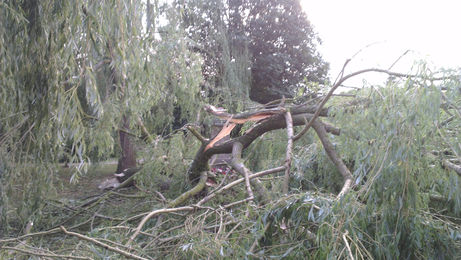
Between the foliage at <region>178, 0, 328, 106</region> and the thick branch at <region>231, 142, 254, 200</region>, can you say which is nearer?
the thick branch at <region>231, 142, 254, 200</region>

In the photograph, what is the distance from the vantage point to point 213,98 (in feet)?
19.5

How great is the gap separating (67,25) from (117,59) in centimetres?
39

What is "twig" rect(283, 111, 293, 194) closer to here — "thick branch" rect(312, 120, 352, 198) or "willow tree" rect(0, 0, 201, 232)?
"thick branch" rect(312, 120, 352, 198)

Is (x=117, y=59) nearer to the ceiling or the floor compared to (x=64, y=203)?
nearer to the ceiling

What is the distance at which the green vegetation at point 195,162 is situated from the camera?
1.80 meters

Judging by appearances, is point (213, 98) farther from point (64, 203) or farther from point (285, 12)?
point (285, 12)

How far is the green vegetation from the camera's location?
1.80 metres

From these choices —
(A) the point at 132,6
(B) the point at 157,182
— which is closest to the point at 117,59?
(A) the point at 132,6

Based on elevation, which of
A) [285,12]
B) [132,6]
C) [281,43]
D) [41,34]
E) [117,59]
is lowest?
[117,59]

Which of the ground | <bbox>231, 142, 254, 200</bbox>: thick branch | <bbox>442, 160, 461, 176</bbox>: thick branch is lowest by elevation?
the ground

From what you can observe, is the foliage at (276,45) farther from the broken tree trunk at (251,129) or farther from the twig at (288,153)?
the twig at (288,153)

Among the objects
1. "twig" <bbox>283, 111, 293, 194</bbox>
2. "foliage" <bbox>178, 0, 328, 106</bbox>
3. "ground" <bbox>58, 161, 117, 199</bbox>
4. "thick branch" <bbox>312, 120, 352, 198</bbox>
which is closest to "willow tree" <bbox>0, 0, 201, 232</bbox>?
"twig" <bbox>283, 111, 293, 194</bbox>

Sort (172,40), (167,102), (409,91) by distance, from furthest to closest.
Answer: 1. (167,102)
2. (172,40)
3. (409,91)

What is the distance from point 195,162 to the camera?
12.9ft
